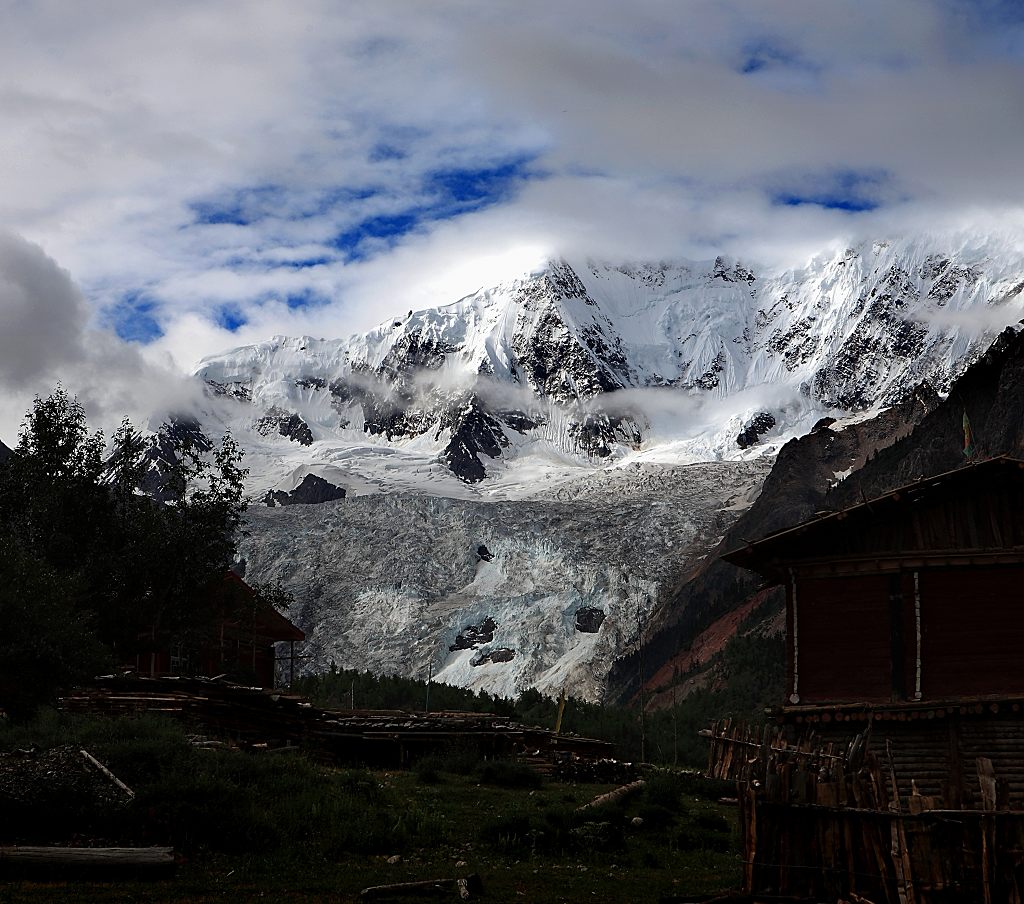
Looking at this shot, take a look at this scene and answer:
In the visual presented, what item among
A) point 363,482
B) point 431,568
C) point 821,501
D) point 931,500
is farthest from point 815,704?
point 363,482

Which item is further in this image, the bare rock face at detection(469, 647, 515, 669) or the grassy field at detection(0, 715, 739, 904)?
the bare rock face at detection(469, 647, 515, 669)

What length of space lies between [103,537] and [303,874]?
28.5 meters

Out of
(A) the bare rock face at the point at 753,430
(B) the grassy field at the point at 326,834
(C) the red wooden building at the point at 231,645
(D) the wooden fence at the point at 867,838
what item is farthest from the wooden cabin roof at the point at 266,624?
(A) the bare rock face at the point at 753,430

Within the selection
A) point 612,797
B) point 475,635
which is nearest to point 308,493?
point 475,635

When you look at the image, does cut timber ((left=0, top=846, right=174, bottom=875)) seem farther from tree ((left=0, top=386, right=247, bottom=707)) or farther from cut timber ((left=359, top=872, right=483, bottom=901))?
tree ((left=0, top=386, right=247, bottom=707))

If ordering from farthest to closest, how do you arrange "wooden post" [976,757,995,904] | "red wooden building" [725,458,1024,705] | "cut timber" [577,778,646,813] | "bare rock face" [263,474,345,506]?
"bare rock face" [263,474,345,506], "cut timber" [577,778,646,813], "red wooden building" [725,458,1024,705], "wooden post" [976,757,995,904]

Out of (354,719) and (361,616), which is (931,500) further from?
(361,616)

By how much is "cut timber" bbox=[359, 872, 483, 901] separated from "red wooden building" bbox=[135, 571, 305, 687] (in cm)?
2989

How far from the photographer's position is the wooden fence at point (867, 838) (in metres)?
13.0

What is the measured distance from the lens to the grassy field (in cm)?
1709

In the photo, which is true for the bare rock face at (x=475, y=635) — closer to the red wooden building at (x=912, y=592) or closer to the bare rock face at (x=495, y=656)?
the bare rock face at (x=495, y=656)

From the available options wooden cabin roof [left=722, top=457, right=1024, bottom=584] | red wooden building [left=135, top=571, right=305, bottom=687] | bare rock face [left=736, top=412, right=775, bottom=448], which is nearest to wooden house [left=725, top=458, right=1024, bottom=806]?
wooden cabin roof [left=722, top=457, right=1024, bottom=584]

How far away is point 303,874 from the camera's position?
17.7 meters

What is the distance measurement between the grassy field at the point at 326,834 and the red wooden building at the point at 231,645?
→ 20.2m
